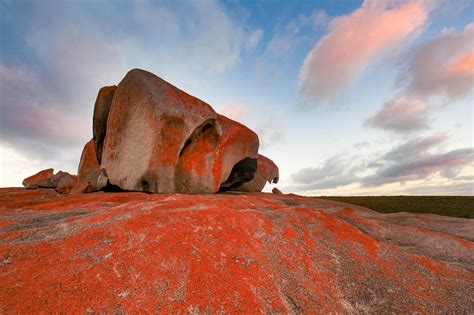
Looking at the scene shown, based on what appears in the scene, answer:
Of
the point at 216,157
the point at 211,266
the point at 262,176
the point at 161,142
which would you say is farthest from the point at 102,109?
the point at 211,266

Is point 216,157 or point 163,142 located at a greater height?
point 163,142

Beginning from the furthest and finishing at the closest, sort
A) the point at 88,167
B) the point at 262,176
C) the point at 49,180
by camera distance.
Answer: the point at 49,180 < the point at 262,176 < the point at 88,167

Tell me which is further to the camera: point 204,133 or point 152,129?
point 204,133

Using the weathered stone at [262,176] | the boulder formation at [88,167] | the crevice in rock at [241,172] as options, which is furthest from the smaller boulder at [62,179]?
the crevice in rock at [241,172]

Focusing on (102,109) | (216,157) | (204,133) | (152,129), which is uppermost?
(102,109)

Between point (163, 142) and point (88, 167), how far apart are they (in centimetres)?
1173

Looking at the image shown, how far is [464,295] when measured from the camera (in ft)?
16.9

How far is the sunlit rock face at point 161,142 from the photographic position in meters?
12.8

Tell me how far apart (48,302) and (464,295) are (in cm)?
699

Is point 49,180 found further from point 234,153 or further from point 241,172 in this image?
point 234,153

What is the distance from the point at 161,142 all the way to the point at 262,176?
13.6 meters

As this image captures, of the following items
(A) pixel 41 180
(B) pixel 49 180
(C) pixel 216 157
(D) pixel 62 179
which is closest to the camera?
(C) pixel 216 157

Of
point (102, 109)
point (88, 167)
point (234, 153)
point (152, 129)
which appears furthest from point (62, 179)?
point (234, 153)

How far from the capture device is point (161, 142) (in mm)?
12734
